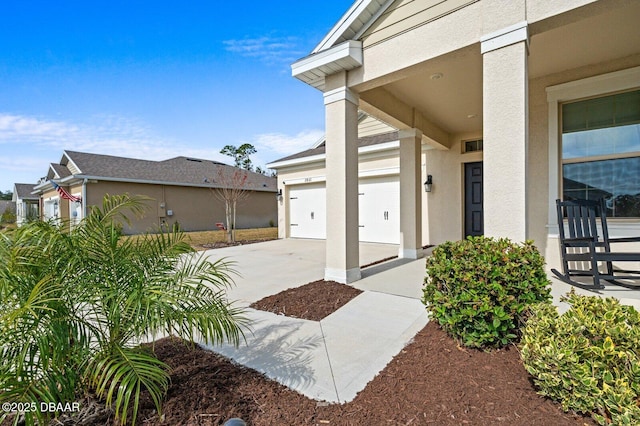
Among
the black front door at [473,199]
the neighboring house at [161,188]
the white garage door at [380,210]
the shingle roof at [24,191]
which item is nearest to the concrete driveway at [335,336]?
the black front door at [473,199]

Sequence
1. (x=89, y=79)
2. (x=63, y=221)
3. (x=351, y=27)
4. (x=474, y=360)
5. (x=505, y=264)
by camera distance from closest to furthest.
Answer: (x=63, y=221) < (x=474, y=360) < (x=505, y=264) < (x=351, y=27) < (x=89, y=79)

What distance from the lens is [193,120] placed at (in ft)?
48.3

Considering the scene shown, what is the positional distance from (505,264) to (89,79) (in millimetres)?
13390

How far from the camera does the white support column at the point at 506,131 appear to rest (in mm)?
3320

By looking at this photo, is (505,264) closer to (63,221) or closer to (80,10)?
(63,221)

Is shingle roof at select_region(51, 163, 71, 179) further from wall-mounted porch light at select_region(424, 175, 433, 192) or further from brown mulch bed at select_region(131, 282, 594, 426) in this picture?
brown mulch bed at select_region(131, 282, 594, 426)

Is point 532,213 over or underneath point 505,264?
over

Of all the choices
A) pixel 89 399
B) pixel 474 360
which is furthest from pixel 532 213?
pixel 89 399

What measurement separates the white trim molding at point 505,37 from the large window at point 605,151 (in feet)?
A: 9.08

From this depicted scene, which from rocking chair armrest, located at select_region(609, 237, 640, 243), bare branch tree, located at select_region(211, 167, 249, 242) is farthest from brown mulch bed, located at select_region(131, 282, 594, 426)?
bare branch tree, located at select_region(211, 167, 249, 242)

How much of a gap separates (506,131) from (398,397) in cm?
310

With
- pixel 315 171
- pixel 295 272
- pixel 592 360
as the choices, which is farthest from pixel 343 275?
pixel 315 171

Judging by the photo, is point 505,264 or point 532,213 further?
point 532,213

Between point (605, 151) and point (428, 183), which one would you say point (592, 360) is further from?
point (428, 183)
